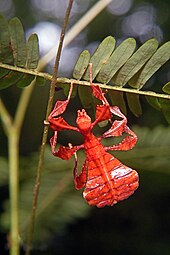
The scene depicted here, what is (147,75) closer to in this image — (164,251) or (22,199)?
(22,199)

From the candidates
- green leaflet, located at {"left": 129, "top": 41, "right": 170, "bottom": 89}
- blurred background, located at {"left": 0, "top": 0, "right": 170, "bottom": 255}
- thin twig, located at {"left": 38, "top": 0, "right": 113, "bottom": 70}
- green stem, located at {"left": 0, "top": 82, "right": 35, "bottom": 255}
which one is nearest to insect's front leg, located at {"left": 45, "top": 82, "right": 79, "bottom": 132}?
green leaflet, located at {"left": 129, "top": 41, "right": 170, "bottom": 89}

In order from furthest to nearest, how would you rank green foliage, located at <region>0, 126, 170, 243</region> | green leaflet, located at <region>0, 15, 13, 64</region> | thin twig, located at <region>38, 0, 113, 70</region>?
green foliage, located at <region>0, 126, 170, 243</region> < thin twig, located at <region>38, 0, 113, 70</region> < green leaflet, located at <region>0, 15, 13, 64</region>

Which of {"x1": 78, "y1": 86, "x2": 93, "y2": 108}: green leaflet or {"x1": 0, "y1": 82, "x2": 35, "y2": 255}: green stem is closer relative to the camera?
{"x1": 78, "y1": 86, "x2": 93, "y2": 108}: green leaflet

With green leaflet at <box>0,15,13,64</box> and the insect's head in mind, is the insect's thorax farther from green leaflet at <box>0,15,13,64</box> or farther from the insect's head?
green leaflet at <box>0,15,13,64</box>

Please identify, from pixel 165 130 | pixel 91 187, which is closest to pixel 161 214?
pixel 165 130

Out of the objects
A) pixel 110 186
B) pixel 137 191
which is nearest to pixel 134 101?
pixel 110 186

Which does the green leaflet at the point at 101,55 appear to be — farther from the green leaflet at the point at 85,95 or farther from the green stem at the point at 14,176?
the green stem at the point at 14,176

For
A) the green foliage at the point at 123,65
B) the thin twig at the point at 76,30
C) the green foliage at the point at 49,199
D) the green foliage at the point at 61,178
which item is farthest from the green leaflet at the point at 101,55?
the green foliage at the point at 49,199
